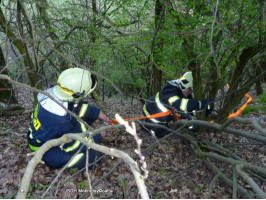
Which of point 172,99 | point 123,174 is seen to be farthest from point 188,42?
point 123,174

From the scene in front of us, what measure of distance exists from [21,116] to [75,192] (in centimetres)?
362

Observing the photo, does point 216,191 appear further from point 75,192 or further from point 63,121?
point 63,121

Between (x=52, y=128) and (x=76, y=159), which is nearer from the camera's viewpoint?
(x=52, y=128)

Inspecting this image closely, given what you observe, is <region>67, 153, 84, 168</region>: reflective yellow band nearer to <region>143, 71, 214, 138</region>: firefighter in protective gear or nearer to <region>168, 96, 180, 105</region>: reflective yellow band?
<region>143, 71, 214, 138</region>: firefighter in protective gear

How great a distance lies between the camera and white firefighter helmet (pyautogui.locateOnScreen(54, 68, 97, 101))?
3086mm

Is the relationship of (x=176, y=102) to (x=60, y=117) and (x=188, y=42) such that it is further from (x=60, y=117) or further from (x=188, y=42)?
(x=60, y=117)

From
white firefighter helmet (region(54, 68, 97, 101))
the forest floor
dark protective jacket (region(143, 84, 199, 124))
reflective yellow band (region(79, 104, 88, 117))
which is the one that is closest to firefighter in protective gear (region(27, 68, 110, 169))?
white firefighter helmet (region(54, 68, 97, 101))

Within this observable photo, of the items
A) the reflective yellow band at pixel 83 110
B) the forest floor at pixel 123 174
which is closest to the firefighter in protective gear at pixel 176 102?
the forest floor at pixel 123 174

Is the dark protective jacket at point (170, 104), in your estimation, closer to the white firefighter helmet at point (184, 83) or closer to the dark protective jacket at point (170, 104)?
the dark protective jacket at point (170, 104)

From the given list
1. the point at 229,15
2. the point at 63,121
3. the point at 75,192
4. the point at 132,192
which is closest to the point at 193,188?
the point at 132,192

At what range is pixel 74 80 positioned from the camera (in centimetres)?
308

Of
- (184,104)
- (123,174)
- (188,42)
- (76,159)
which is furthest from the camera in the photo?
(188,42)

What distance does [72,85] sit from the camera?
121 inches

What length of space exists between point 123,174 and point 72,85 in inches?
67.4
